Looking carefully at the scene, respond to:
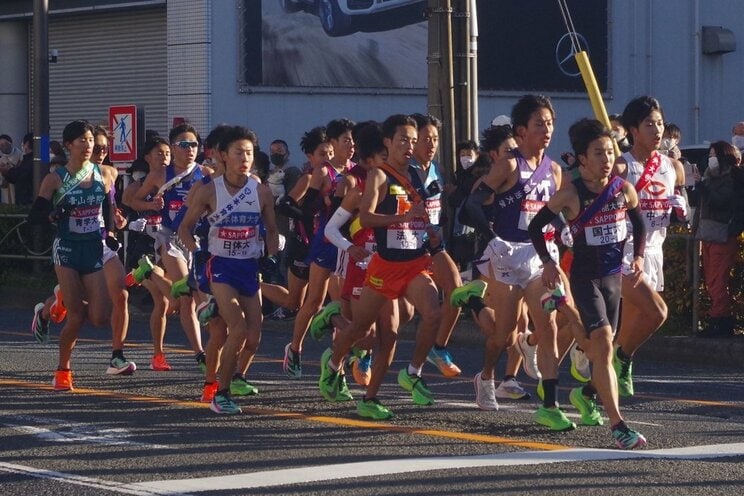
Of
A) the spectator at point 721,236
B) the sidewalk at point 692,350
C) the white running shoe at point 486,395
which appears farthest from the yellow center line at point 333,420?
the spectator at point 721,236

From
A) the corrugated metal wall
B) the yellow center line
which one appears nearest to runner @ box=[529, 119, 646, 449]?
the yellow center line

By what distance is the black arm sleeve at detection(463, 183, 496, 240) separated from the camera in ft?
33.2

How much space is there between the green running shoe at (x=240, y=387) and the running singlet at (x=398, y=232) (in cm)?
165

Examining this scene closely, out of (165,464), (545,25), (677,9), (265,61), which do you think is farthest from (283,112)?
(165,464)

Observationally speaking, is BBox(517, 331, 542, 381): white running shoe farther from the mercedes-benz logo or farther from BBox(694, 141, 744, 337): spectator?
the mercedes-benz logo

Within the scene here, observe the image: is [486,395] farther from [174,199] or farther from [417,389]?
[174,199]

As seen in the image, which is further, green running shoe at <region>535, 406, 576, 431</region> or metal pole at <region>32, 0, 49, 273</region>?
metal pole at <region>32, 0, 49, 273</region>

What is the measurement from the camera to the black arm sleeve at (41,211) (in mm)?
11637

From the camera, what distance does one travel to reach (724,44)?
31.6 metres

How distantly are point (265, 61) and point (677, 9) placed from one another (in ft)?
30.0

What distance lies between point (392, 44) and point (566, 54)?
4039mm

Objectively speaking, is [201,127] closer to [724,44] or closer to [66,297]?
[724,44]

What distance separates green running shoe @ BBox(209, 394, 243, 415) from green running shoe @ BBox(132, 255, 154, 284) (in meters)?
2.72

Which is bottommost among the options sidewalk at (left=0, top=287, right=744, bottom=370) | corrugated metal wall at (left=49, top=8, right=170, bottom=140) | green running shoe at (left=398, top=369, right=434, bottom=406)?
sidewalk at (left=0, top=287, right=744, bottom=370)
